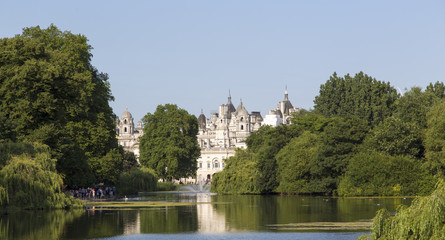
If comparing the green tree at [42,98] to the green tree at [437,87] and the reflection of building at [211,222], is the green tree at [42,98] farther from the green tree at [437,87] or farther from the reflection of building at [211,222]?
the green tree at [437,87]

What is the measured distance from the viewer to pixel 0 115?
35938 millimetres

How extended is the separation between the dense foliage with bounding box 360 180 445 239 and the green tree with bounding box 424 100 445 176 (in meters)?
33.6

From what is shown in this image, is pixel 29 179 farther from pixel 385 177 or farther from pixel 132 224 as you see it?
pixel 385 177

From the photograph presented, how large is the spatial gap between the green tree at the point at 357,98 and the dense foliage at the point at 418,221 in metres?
57.1

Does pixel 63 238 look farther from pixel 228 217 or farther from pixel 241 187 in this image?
pixel 241 187

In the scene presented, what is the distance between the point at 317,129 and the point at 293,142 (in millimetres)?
7507

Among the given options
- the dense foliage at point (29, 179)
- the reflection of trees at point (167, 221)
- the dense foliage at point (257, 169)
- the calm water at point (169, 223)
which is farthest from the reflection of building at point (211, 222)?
the dense foliage at point (257, 169)

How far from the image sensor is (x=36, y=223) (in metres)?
27.0

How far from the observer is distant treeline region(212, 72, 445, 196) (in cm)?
5138

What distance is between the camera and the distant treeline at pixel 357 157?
169 feet

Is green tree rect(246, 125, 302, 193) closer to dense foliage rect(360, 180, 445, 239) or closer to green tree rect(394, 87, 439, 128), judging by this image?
green tree rect(394, 87, 439, 128)

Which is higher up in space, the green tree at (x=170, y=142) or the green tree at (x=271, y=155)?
the green tree at (x=170, y=142)

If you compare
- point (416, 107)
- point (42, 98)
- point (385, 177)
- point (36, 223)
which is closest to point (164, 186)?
point (416, 107)

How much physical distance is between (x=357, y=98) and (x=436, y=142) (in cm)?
2641
